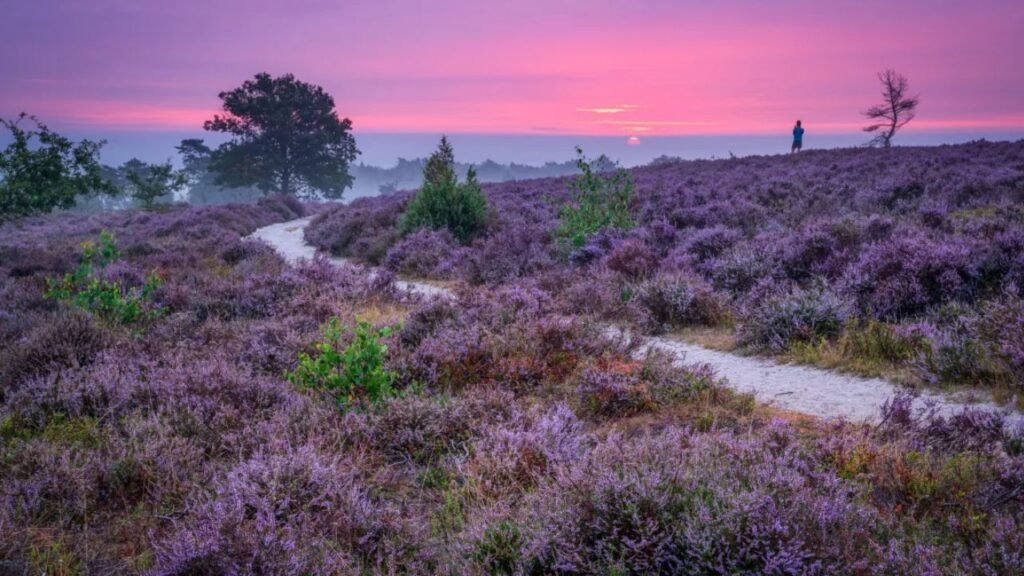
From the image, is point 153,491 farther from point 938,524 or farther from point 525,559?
point 938,524

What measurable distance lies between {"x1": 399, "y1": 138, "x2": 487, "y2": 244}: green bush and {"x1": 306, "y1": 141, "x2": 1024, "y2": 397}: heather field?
0.61 m

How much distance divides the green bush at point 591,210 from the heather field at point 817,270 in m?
0.43

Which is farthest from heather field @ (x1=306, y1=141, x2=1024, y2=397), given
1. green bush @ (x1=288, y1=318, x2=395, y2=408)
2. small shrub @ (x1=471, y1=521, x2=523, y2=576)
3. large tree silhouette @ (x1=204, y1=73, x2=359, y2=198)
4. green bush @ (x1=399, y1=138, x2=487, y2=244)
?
large tree silhouette @ (x1=204, y1=73, x2=359, y2=198)

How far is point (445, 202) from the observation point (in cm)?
1908

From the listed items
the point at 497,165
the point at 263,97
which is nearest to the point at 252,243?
the point at 263,97

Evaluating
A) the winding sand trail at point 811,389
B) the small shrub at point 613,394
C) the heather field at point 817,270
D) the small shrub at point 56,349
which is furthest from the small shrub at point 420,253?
the small shrub at point 613,394

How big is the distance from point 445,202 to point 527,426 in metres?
14.9

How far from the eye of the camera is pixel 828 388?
20.1 feet

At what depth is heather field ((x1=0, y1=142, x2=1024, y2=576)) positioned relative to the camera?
2.95m

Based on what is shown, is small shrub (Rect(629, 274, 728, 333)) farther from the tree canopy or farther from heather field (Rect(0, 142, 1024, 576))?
the tree canopy

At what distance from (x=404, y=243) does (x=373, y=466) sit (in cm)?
1310

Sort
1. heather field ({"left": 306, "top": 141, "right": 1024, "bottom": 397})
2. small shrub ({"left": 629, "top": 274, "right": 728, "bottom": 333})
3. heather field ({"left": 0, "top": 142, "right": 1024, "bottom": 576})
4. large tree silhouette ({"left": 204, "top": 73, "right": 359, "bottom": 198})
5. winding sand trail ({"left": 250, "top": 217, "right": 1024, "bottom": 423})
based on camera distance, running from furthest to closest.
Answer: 1. large tree silhouette ({"left": 204, "top": 73, "right": 359, "bottom": 198})
2. small shrub ({"left": 629, "top": 274, "right": 728, "bottom": 333})
3. heather field ({"left": 306, "top": 141, "right": 1024, "bottom": 397})
4. winding sand trail ({"left": 250, "top": 217, "right": 1024, "bottom": 423})
5. heather field ({"left": 0, "top": 142, "right": 1024, "bottom": 576})

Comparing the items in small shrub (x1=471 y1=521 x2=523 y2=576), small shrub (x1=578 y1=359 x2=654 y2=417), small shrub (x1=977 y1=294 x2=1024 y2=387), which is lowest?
small shrub (x1=578 y1=359 x2=654 y2=417)

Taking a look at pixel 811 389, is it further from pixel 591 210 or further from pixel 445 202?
pixel 445 202
